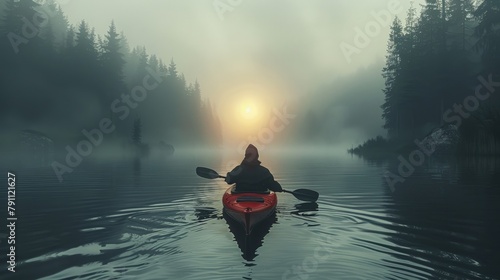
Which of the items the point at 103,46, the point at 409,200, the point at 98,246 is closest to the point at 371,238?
the point at 98,246

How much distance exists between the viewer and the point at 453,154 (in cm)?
4362

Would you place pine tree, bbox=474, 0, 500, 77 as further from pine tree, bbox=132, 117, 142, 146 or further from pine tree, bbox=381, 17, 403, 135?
pine tree, bbox=132, 117, 142, 146

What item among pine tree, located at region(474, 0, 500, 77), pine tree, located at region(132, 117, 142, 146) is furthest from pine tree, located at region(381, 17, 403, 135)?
pine tree, located at region(132, 117, 142, 146)

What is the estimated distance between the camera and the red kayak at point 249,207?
29.1ft

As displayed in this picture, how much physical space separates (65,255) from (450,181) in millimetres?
19628

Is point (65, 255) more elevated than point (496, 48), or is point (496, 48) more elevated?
point (496, 48)

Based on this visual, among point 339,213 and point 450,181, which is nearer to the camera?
point 339,213

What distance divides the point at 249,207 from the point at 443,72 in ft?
162

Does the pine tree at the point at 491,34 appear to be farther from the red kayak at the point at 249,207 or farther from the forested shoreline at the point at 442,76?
the red kayak at the point at 249,207

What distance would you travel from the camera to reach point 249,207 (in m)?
9.26

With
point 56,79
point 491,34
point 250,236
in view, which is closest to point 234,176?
point 250,236

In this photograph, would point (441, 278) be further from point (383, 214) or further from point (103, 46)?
point (103, 46)

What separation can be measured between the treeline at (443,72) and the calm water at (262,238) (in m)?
27.6

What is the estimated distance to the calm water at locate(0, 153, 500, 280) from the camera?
21.1 ft
